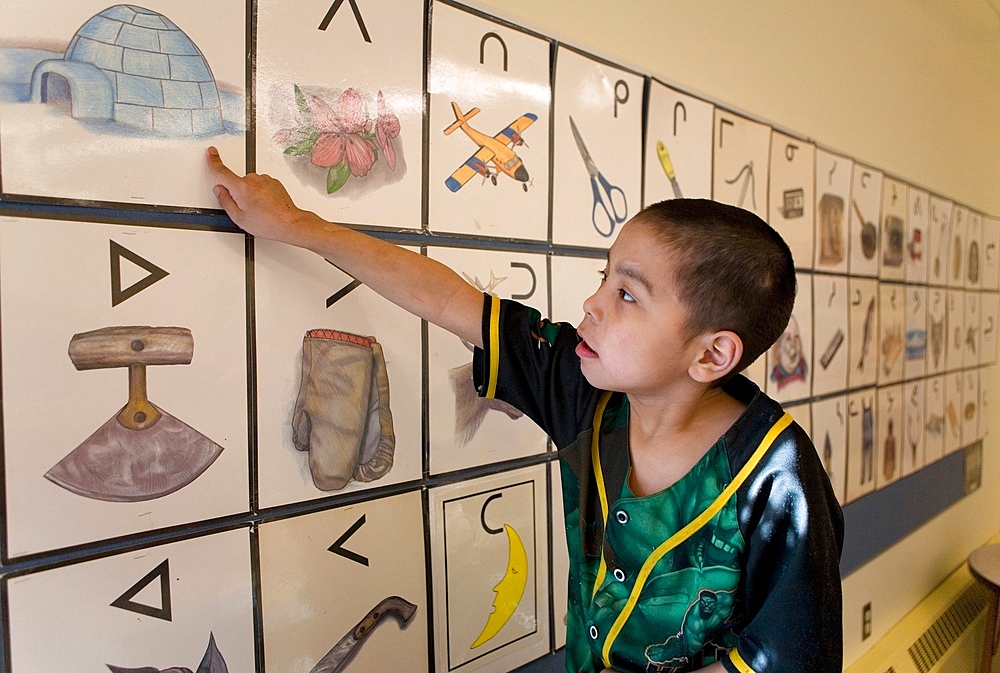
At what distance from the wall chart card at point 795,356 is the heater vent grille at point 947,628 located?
97cm

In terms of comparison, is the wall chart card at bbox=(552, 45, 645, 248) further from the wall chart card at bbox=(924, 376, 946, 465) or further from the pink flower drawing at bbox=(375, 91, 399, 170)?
the wall chart card at bbox=(924, 376, 946, 465)

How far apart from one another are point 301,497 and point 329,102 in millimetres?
432

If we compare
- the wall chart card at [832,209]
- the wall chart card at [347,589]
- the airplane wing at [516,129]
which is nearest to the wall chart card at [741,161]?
the wall chart card at [832,209]

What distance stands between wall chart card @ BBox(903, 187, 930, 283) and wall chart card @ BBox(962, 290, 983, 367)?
462 mm

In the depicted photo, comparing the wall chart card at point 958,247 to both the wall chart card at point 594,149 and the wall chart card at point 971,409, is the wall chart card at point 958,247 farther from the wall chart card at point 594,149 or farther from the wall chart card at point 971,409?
the wall chart card at point 594,149

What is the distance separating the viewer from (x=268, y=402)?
0.74 metres

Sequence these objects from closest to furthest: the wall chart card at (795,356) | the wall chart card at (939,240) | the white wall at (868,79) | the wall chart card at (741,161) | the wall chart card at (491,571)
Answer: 1. the wall chart card at (491,571)
2. the white wall at (868,79)
3. the wall chart card at (741,161)
4. the wall chart card at (795,356)
5. the wall chart card at (939,240)

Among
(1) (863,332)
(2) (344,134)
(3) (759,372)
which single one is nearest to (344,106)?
(2) (344,134)

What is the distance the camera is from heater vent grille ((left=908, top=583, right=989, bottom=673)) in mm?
2072

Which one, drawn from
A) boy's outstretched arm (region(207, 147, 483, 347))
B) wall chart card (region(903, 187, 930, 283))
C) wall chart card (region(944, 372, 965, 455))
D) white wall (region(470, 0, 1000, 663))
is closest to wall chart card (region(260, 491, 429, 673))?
boy's outstretched arm (region(207, 147, 483, 347))

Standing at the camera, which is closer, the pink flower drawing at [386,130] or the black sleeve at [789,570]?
the black sleeve at [789,570]

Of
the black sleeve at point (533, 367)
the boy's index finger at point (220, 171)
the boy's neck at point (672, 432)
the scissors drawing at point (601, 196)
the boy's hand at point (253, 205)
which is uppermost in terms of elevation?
the scissors drawing at point (601, 196)

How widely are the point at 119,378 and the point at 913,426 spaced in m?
2.15

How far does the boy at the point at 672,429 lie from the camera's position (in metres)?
0.69
